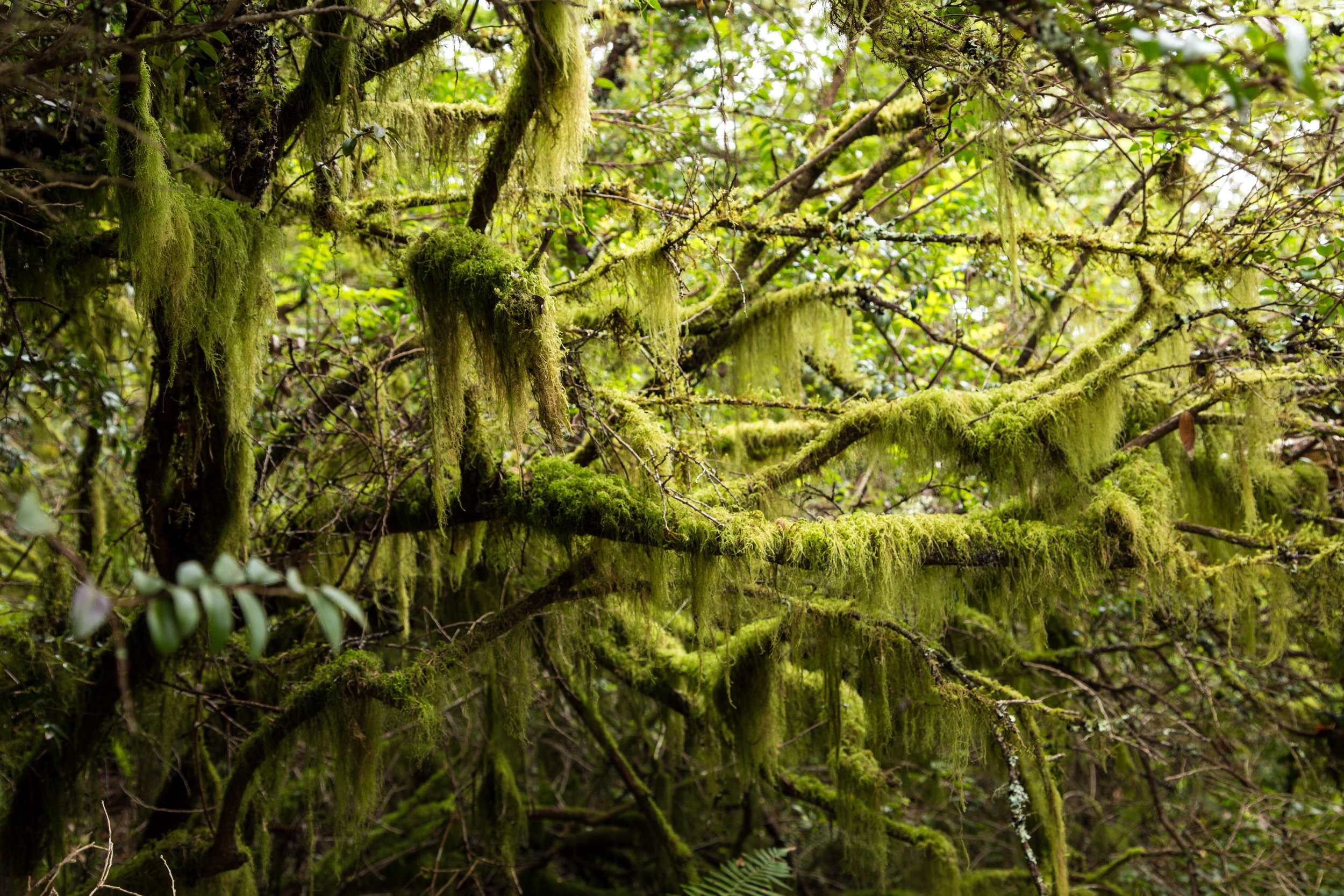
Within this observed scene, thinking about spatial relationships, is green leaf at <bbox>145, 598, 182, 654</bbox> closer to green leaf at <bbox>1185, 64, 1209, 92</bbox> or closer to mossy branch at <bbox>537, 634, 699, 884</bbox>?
green leaf at <bbox>1185, 64, 1209, 92</bbox>

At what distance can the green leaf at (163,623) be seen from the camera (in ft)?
3.00

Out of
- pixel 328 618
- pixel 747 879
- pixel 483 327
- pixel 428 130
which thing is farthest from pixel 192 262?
pixel 747 879

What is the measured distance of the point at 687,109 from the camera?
4.57 meters

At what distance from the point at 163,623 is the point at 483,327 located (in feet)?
5.15

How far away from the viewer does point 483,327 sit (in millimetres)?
2441

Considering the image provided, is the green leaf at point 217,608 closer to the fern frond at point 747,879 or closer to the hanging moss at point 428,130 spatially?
the hanging moss at point 428,130

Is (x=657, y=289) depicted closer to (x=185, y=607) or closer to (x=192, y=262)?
(x=192, y=262)

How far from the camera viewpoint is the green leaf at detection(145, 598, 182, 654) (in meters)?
0.91

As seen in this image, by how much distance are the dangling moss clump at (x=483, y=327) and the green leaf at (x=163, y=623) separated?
1.39m

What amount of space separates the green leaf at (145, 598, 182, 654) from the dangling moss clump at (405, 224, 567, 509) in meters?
1.39

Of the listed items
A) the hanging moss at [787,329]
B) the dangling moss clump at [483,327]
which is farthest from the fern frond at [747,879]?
the dangling moss clump at [483,327]

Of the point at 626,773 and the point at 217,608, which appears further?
the point at 626,773

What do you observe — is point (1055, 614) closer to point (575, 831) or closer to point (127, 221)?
point (575, 831)

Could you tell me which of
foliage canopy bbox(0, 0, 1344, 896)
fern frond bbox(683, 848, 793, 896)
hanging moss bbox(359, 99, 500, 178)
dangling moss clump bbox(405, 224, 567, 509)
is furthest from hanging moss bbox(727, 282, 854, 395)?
fern frond bbox(683, 848, 793, 896)
